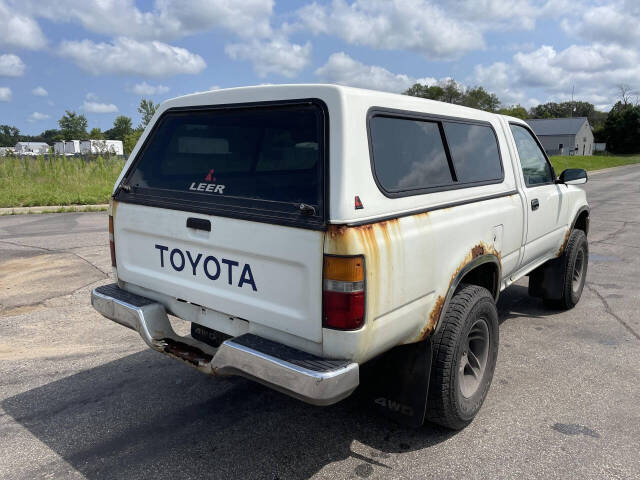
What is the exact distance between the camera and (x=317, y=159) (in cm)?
241

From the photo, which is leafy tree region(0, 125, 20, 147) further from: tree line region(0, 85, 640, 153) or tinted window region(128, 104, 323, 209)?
tinted window region(128, 104, 323, 209)

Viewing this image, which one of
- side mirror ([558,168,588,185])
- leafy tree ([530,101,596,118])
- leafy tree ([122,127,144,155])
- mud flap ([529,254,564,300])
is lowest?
mud flap ([529,254,564,300])

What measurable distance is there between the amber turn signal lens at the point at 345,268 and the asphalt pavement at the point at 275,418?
117 cm

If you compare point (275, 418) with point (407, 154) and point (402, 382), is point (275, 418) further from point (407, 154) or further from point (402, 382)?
point (407, 154)

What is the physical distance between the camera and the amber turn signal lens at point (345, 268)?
2.20 meters

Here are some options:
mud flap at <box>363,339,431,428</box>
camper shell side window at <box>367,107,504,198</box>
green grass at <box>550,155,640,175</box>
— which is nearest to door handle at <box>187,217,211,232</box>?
camper shell side window at <box>367,107,504,198</box>

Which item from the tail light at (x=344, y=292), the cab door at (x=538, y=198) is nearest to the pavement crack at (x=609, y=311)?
the cab door at (x=538, y=198)

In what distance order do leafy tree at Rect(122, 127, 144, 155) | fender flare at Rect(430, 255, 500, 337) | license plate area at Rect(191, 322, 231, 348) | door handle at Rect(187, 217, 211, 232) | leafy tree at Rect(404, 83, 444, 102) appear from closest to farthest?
door handle at Rect(187, 217, 211, 232)
fender flare at Rect(430, 255, 500, 337)
license plate area at Rect(191, 322, 231, 348)
leafy tree at Rect(122, 127, 144, 155)
leafy tree at Rect(404, 83, 444, 102)

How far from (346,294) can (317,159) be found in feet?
2.20

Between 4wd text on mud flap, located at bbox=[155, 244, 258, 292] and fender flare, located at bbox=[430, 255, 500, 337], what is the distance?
1.04 m

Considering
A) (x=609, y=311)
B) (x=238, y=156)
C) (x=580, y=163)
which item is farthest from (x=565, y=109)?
(x=238, y=156)

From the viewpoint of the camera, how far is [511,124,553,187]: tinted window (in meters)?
4.14

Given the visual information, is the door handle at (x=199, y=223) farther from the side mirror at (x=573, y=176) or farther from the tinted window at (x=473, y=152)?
the side mirror at (x=573, y=176)

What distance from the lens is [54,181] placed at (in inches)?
639
